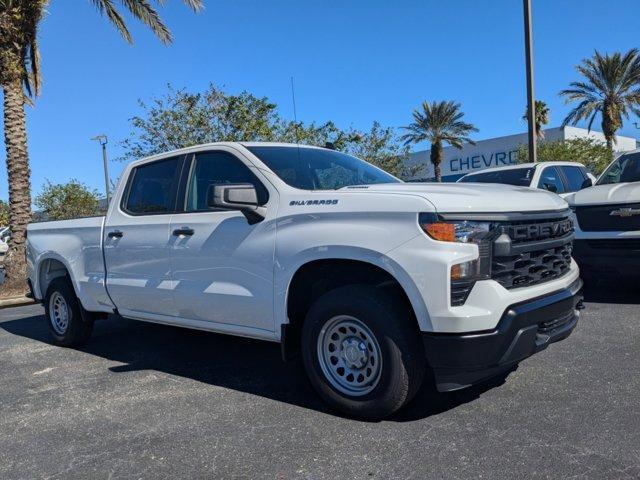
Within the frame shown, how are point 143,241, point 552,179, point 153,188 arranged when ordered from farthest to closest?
point 552,179
point 153,188
point 143,241

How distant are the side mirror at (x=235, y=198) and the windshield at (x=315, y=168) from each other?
33 cm

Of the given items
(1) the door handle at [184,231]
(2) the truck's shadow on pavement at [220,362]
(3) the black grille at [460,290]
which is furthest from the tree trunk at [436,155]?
(3) the black grille at [460,290]

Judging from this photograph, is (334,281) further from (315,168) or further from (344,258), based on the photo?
(315,168)

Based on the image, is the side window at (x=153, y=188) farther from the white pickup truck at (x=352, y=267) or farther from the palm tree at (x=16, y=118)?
the palm tree at (x=16, y=118)

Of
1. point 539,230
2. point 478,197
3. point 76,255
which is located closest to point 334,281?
point 478,197

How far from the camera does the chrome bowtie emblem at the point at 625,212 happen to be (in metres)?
6.18

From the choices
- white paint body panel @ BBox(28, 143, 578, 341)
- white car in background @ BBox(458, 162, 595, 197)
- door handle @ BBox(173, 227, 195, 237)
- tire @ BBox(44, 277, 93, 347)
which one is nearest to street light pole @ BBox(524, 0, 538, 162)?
white car in background @ BBox(458, 162, 595, 197)

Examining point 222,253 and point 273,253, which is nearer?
point 273,253

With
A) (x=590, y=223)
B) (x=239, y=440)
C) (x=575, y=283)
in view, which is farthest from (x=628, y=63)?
(x=239, y=440)

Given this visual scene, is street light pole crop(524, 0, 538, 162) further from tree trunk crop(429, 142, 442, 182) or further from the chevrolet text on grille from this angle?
tree trunk crop(429, 142, 442, 182)

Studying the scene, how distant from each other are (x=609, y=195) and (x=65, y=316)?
6247mm

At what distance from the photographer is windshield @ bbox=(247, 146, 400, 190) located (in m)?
4.36

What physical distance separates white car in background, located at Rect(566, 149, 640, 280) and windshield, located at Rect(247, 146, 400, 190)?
9.60 ft

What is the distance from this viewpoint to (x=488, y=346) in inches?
128
